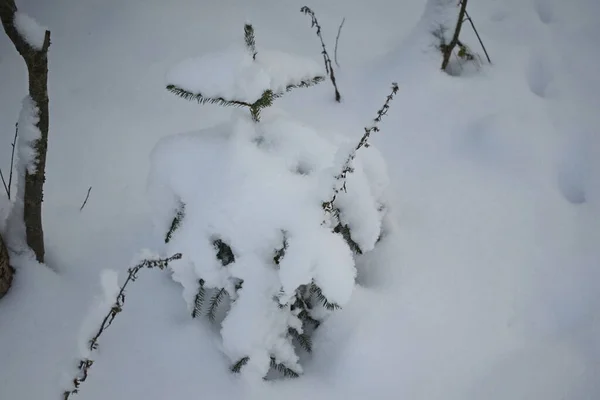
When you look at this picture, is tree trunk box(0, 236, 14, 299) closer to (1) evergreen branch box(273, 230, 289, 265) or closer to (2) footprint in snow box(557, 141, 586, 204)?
(1) evergreen branch box(273, 230, 289, 265)

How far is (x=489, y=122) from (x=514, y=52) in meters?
0.76

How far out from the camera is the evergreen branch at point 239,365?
1667 mm

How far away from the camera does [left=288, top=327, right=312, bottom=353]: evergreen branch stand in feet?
5.88

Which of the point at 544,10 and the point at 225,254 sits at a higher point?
the point at 544,10

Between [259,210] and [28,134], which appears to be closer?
[259,210]

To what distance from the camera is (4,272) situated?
6.04 feet

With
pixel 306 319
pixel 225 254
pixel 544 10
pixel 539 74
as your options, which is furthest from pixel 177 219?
pixel 544 10

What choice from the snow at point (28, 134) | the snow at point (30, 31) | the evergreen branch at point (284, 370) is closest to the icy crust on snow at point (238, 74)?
the snow at point (30, 31)

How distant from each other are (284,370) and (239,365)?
0.62 feet

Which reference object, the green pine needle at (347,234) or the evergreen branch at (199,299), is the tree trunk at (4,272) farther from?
the green pine needle at (347,234)

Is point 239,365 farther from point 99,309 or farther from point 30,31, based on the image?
point 30,31

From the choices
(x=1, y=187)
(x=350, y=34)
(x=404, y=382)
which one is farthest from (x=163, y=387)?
(x=350, y=34)

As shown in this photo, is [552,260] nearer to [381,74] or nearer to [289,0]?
[381,74]

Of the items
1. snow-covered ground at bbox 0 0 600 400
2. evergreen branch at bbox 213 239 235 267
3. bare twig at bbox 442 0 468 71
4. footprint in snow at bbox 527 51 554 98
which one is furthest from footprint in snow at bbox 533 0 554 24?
evergreen branch at bbox 213 239 235 267
